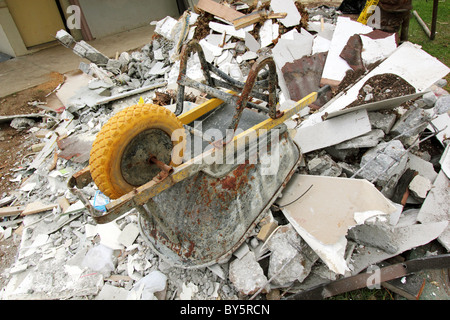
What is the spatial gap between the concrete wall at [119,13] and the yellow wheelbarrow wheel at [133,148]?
869 centimetres

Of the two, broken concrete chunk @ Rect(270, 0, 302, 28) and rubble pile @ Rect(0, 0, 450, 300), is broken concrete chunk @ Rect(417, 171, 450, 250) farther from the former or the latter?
broken concrete chunk @ Rect(270, 0, 302, 28)

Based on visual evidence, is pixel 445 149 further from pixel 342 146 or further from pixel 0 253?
pixel 0 253

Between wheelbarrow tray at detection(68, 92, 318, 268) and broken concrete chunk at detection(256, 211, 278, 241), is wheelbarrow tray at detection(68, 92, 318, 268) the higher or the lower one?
the higher one

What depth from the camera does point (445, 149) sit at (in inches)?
130

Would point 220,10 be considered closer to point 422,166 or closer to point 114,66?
point 114,66

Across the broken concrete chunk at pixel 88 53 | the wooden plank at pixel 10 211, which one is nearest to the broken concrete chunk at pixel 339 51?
the wooden plank at pixel 10 211

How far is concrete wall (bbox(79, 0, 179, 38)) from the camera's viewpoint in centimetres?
888

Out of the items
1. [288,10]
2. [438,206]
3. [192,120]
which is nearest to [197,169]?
[192,120]

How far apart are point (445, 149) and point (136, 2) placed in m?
9.63

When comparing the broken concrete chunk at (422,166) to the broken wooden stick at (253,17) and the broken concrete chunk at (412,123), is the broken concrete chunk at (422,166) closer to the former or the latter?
the broken concrete chunk at (412,123)

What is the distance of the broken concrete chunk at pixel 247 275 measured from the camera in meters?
2.48

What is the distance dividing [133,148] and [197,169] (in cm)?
50

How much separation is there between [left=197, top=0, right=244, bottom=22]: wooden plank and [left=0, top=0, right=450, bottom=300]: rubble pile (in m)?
1.29

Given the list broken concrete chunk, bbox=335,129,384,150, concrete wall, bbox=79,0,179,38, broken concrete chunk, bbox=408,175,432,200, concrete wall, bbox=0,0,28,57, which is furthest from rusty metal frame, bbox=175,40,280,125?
concrete wall, bbox=0,0,28,57
